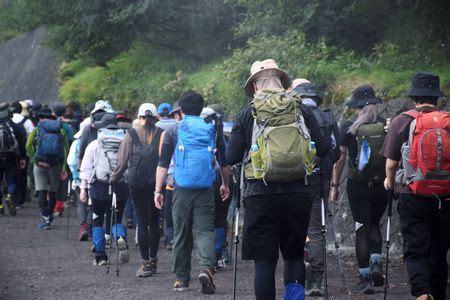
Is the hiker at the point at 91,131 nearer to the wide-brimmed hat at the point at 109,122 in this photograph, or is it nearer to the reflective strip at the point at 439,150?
the wide-brimmed hat at the point at 109,122

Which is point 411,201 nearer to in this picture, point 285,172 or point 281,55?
point 285,172

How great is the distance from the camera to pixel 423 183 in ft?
26.4

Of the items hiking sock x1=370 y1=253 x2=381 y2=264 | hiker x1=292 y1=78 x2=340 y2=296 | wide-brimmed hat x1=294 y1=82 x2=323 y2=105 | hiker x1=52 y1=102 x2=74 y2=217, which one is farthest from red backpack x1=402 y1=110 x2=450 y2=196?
hiker x1=52 y1=102 x2=74 y2=217

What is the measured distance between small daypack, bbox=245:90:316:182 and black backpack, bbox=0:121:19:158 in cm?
1164

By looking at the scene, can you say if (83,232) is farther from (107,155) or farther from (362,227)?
(362,227)

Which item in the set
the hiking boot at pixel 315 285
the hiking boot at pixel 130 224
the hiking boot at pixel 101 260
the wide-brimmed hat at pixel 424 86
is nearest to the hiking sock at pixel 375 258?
the hiking boot at pixel 315 285

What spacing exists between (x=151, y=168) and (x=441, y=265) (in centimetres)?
414

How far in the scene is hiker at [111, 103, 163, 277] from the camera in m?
11.4

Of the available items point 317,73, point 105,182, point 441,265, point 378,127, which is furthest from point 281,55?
point 441,265

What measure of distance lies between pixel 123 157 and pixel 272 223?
439cm

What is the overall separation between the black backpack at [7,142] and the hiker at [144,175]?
24.1 feet

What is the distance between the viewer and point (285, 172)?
24.5 feet

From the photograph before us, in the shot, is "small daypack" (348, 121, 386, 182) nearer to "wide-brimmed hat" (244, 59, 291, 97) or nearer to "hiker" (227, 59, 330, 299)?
"wide-brimmed hat" (244, 59, 291, 97)

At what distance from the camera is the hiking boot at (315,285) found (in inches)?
386
